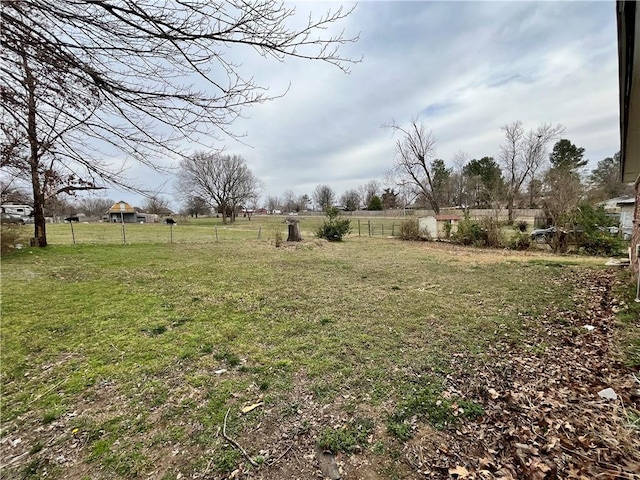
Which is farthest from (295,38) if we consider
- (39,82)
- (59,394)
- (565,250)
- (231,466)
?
(565,250)

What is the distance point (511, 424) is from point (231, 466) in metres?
1.85

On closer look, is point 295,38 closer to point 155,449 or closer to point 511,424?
point 155,449

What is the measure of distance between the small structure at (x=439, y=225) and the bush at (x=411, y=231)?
22 cm

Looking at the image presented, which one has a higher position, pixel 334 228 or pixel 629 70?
pixel 629 70

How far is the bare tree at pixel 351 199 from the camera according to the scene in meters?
60.2

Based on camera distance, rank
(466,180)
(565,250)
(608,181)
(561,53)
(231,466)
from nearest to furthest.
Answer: (231,466) → (561,53) → (565,250) → (608,181) → (466,180)

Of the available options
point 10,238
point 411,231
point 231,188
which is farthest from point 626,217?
point 231,188

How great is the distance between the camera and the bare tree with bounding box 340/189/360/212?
6023 cm

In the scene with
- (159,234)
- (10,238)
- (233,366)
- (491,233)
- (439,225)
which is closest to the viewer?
(233,366)

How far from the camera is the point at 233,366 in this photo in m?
2.65

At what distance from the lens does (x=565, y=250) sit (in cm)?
1011

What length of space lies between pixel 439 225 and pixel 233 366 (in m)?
14.6

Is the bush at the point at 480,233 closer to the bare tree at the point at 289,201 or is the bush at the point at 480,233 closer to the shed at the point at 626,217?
the shed at the point at 626,217

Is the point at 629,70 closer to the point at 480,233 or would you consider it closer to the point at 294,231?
the point at 480,233
